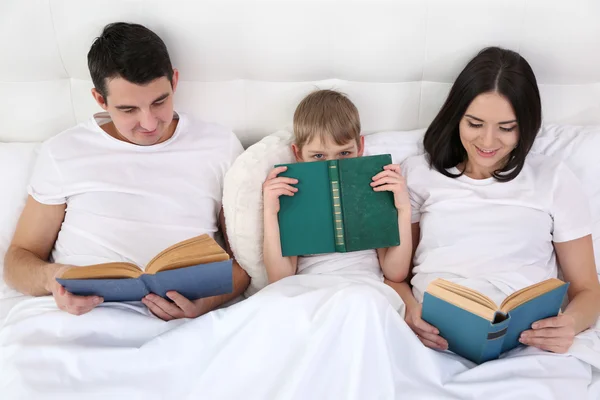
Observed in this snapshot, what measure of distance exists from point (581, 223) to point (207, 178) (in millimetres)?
1070

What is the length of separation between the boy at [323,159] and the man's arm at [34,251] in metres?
0.56

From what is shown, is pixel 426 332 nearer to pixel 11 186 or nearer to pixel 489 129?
pixel 489 129

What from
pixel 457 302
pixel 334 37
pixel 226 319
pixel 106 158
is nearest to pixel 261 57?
pixel 334 37

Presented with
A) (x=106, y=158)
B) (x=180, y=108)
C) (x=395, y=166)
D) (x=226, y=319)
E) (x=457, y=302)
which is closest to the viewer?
(x=457, y=302)

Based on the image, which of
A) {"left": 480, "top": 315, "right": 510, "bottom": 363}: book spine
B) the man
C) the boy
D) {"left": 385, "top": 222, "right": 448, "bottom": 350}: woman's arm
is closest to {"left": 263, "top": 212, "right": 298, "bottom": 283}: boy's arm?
the boy

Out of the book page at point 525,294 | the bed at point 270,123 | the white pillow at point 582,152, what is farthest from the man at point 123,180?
the white pillow at point 582,152

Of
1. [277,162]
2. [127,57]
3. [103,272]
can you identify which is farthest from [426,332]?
[127,57]

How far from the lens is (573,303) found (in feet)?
4.83

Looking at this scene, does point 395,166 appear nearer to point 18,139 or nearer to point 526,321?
point 526,321

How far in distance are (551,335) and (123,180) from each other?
1.21 meters

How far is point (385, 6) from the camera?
1.69 meters

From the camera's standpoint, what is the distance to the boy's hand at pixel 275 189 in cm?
150

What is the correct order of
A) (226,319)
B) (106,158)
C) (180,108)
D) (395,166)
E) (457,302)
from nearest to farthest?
(457,302), (226,319), (395,166), (106,158), (180,108)

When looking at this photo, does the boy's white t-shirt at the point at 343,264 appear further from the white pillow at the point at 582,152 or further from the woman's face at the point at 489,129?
the white pillow at the point at 582,152
